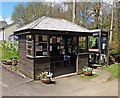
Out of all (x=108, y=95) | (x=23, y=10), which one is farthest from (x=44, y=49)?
Answer: (x=23, y=10)

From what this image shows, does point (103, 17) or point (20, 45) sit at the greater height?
point (103, 17)

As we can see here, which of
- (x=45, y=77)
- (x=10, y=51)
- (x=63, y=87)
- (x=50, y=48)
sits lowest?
(x=63, y=87)

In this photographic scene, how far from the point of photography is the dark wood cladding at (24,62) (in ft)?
34.1

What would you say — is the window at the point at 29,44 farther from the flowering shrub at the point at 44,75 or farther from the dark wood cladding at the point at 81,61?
the dark wood cladding at the point at 81,61

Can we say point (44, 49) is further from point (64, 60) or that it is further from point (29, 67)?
point (64, 60)

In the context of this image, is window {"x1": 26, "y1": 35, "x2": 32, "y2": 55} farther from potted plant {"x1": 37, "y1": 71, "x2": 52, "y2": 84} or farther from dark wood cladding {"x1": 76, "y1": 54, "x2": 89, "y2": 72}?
dark wood cladding {"x1": 76, "y1": 54, "x2": 89, "y2": 72}

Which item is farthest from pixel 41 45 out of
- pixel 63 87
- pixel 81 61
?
pixel 63 87

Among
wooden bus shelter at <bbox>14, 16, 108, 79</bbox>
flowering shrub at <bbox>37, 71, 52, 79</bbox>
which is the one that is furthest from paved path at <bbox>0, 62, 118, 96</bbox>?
wooden bus shelter at <bbox>14, 16, 108, 79</bbox>

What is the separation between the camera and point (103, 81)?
10.3m

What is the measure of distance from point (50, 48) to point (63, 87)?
4.04 m

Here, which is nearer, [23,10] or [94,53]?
[94,53]

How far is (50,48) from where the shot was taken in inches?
499

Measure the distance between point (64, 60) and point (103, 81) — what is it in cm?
368

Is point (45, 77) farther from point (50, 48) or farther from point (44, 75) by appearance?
point (50, 48)
